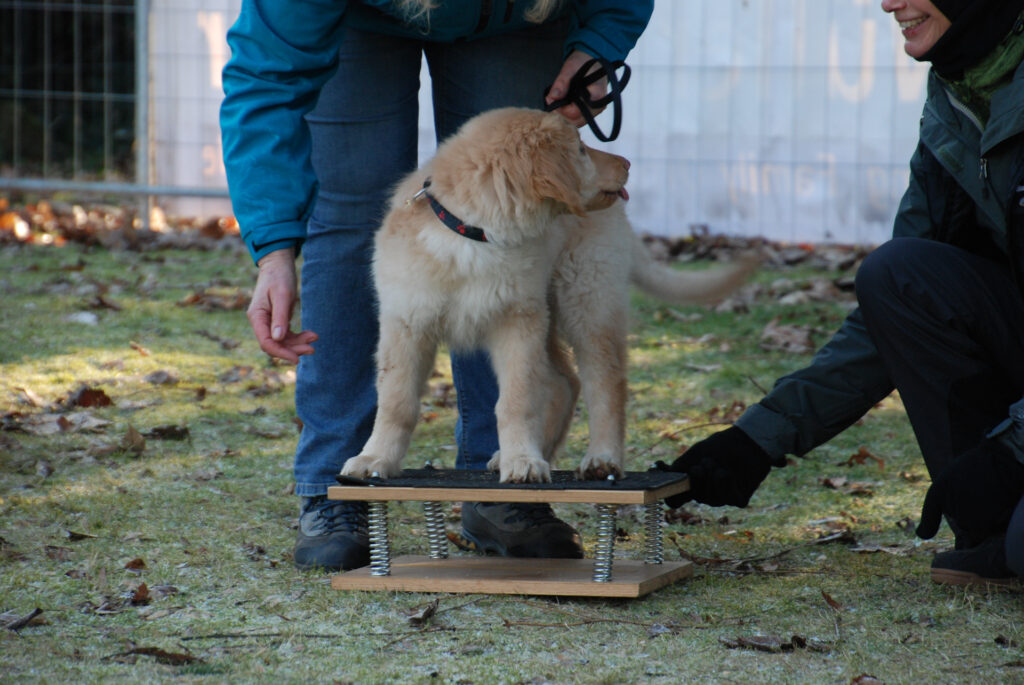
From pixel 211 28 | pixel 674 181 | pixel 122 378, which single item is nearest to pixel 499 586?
pixel 122 378

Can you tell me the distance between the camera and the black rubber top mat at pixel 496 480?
238cm

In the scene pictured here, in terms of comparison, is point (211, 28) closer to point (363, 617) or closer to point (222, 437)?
point (222, 437)

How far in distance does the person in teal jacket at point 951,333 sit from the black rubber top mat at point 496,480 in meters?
0.18

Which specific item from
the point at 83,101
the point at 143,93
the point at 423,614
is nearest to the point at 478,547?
the point at 423,614

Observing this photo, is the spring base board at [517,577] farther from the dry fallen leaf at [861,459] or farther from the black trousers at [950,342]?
the dry fallen leaf at [861,459]

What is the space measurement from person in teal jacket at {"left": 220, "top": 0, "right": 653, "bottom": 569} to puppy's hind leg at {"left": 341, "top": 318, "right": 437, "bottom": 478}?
21 centimetres

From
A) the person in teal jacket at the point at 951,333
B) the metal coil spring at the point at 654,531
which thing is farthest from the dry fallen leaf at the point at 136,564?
the person in teal jacket at the point at 951,333

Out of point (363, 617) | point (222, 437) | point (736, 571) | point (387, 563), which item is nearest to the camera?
point (363, 617)

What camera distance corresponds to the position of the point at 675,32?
8.36m

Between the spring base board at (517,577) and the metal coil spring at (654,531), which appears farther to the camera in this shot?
the metal coil spring at (654,531)

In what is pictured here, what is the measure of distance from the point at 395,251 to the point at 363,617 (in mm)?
862

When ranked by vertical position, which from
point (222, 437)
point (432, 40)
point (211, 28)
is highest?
point (211, 28)

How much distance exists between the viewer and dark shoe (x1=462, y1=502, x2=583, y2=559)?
270 centimetres

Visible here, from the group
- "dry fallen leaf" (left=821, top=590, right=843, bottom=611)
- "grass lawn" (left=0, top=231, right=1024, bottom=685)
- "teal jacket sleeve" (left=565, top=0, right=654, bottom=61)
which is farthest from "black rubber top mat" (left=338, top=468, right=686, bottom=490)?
"teal jacket sleeve" (left=565, top=0, right=654, bottom=61)
